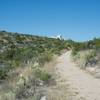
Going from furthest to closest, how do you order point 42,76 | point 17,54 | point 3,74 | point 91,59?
point 17,54
point 91,59
point 3,74
point 42,76

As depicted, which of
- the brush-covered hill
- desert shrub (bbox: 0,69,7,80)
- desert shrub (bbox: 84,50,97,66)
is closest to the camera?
desert shrub (bbox: 0,69,7,80)

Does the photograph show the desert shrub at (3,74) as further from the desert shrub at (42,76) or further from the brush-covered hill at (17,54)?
the desert shrub at (42,76)

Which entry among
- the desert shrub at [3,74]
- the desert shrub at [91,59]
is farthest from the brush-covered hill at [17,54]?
the desert shrub at [91,59]

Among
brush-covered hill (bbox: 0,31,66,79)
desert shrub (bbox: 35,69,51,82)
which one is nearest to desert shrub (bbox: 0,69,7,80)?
brush-covered hill (bbox: 0,31,66,79)

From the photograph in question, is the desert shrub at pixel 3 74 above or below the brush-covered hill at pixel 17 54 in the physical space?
below

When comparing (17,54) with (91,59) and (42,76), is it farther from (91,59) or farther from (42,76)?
(42,76)

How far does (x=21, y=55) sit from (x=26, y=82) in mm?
15278

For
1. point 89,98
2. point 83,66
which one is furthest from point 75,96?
point 83,66

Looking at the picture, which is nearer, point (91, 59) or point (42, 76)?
point (42, 76)

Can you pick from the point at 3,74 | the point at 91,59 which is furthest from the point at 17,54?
the point at 3,74

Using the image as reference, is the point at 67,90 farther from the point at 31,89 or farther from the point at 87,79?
the point at 87,79

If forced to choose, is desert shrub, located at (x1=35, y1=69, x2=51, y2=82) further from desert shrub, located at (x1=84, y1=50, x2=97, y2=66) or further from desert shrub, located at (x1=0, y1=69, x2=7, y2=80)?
desert shrub, located at (x1=84, y1=50, x2=97, y2=66)

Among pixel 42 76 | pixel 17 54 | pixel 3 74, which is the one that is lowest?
pixel 42 76

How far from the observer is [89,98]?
11.3 m
